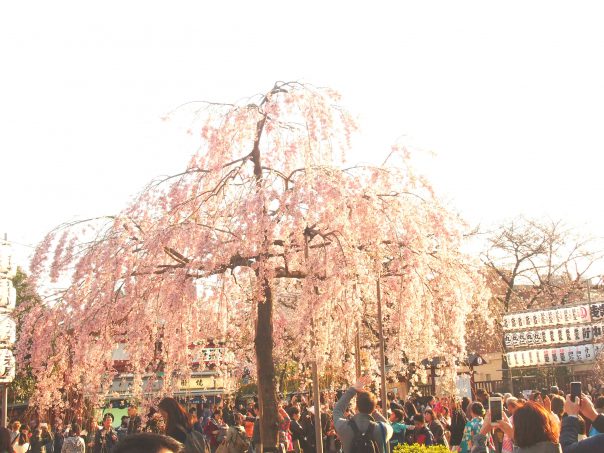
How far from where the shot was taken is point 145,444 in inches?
89.9

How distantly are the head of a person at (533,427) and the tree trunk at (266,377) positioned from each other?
27.0 feet

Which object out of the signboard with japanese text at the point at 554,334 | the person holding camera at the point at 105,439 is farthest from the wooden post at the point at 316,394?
the signboard with japanese text at the point at 554,334

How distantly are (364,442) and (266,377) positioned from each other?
261 inches

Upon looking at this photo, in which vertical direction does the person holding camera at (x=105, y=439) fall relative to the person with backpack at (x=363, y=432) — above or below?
below

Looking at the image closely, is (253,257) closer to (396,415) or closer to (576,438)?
(396,415)

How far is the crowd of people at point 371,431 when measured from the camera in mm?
4551

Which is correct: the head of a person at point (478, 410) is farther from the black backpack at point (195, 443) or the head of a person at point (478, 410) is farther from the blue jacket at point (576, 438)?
the black backpack at point (195, 443)

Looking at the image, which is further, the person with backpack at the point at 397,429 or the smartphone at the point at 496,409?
the person with backpack at the point at 397,429

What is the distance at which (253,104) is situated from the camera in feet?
45.4

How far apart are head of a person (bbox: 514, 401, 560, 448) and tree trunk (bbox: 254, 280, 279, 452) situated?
8241 mm

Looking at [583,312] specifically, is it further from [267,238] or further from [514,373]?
[267,238]

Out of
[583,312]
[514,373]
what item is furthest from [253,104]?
[514,373]

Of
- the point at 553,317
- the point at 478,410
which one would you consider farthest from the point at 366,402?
the point at 553,317

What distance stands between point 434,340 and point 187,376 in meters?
4.98
